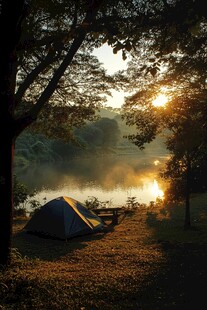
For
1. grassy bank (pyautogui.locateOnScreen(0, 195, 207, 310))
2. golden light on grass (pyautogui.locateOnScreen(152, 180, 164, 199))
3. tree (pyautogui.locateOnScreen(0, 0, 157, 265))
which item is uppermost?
tree (pyautogui.locateOnScreen(0, 0, 157, 265))

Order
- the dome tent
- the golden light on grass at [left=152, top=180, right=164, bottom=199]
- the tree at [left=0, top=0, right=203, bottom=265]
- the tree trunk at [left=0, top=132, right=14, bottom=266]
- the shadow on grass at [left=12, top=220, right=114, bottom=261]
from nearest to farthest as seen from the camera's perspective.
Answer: the tree at [left=0, top=0, right=203, bottom=265], the tree trunk at [left=0, top=132, right=14, bottom=266], the shadow on grass at [left=12, top=220, right=114, bottom=261], the dome tent, the golden light on grass at [left=152, top=180, right=164, bottom=199]

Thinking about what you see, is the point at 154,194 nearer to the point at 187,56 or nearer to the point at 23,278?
the point at 187,56

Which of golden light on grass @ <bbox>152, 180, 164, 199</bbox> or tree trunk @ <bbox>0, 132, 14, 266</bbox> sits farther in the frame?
golden light on grass @ <bbox>152, 180, 164, 199</bbox>

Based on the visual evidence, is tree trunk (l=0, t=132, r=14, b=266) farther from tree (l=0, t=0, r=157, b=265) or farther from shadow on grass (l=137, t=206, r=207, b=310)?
shadow on grass (l=137, t=206, r=207, b=310)

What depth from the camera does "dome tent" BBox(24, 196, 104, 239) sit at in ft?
52.5

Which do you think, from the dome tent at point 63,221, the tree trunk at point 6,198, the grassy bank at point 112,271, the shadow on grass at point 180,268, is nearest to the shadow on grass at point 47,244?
the grassy bank at point 112,271

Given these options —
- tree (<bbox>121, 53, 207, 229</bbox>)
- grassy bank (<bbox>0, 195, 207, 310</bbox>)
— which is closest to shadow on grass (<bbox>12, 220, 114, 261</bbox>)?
grassy bank (<bbox>0, 195, 207, 310</bbox>)

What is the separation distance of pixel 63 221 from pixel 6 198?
25.3 feet

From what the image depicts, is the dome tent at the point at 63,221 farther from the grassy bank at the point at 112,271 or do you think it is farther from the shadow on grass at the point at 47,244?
the grassy bank at the point at 112,271

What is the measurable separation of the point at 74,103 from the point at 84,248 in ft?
25.6

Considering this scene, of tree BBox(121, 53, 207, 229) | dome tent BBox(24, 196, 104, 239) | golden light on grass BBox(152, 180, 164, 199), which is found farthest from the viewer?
golden light on grass BBox(152, 180, 164, 199)

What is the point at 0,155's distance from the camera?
8.49 m

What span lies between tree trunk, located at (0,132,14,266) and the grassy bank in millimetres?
490

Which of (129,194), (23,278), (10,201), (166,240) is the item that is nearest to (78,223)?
(166,240)
